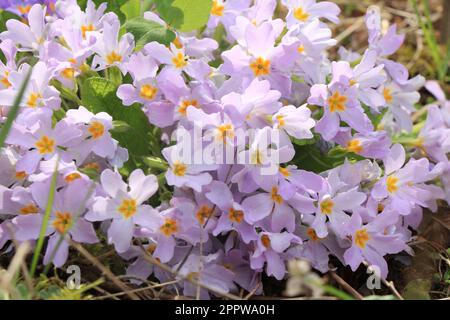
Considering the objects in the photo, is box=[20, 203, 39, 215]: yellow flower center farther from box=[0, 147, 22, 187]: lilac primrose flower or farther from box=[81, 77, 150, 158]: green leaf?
box=[81, 77, 150, 158]: green leaf

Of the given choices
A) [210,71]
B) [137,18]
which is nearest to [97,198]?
[210,71]

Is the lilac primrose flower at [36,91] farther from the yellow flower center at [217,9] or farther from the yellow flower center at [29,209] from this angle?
the yellow flower center at [217,9]

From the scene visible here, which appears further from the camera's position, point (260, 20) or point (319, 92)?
point (260, 20)

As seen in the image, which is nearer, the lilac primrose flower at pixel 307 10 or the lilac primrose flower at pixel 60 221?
the lilac primrose flower at pixel 60 221

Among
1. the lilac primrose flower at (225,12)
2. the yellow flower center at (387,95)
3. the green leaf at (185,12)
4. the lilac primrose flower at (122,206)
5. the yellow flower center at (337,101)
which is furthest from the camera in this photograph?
the yellow flower center at (387,95)

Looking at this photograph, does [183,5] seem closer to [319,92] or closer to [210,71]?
[210,71]

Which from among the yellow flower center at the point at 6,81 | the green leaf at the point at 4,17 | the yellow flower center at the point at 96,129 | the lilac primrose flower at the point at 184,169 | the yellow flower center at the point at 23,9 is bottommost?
the lilac primrose flower at the point at 184,169

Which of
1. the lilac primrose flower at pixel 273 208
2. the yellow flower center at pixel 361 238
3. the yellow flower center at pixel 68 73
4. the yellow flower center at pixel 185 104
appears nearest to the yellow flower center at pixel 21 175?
the yellow flower center at pixel 68 73
